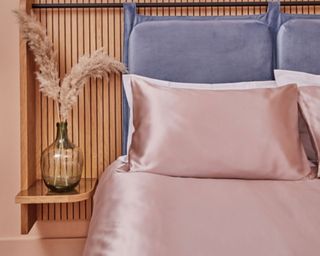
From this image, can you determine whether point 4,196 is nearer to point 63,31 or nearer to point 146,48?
point 63,31

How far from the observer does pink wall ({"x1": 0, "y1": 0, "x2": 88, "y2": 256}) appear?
1920 millimetres

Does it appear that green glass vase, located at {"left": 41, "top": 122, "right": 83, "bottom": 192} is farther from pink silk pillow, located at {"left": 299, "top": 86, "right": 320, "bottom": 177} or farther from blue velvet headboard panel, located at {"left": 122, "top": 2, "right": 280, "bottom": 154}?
pink silk pillow, located at {"left": 299, "top": 86, "right": 320, "bottom": 177}

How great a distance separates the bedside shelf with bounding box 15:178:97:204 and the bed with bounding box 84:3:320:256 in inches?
10.5

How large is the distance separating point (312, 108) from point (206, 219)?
812 millimetres

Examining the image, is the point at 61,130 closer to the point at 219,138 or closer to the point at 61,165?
the point at 61,165

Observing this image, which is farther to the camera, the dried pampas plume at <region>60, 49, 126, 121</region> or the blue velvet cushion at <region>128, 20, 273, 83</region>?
the blue velvet cushion at <region>128, 20, 273, 83</region>

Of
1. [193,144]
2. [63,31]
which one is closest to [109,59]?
[63,31]

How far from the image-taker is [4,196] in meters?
1.94

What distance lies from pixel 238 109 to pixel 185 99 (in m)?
0.20

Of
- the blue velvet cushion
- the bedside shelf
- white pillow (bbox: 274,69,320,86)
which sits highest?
the blue velvet cushion

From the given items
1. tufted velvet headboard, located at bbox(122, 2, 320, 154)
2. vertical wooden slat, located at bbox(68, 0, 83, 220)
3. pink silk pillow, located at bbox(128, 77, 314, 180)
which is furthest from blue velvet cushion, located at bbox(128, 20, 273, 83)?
pink silk pillow, located at bbox(128, 77, 314, 180)

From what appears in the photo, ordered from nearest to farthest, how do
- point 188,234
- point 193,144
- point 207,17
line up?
point 188,234, point 193,144, point 207,17

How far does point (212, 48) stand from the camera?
187 cm

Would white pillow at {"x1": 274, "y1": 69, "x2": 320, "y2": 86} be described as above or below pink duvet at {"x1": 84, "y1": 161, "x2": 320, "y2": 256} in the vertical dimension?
above
